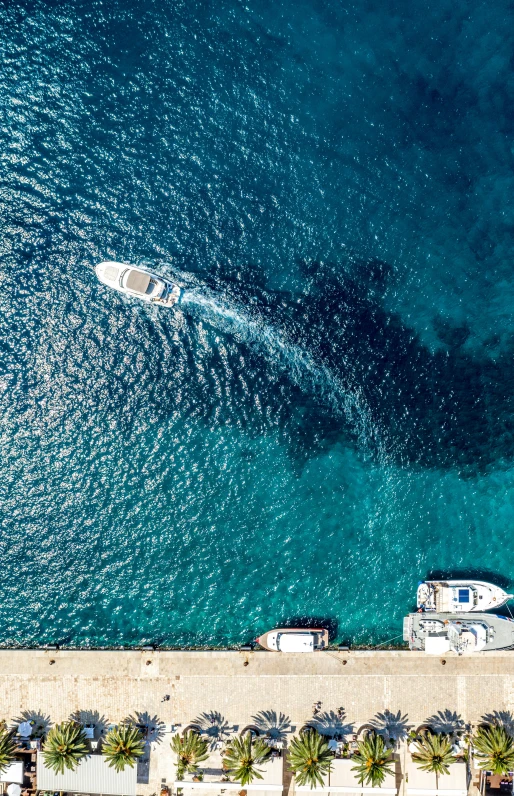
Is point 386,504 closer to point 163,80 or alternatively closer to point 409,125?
point 409,125

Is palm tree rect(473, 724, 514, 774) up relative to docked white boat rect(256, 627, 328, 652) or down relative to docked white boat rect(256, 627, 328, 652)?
down

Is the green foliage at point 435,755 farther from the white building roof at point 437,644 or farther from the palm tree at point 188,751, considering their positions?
the palm tree at point 188,751

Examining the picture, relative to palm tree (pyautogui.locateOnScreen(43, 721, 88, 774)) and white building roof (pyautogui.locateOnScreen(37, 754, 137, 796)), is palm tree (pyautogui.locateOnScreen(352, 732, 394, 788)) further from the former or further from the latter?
palm tree (pyautogui.locateOnScreen(43, 721, 88, 774))

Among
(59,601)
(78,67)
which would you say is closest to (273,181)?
(78,67)

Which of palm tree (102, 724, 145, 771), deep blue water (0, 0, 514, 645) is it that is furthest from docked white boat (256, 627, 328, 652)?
palm tree (102, 724, 145, 771)

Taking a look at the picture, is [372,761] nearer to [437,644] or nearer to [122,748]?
[437,644]
